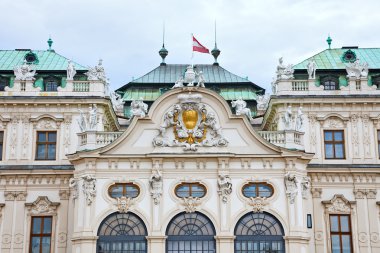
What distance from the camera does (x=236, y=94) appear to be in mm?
50156

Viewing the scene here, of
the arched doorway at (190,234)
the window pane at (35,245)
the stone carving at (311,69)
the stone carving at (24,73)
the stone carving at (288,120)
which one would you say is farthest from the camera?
the stone carving at (24,73)

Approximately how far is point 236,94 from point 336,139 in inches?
379

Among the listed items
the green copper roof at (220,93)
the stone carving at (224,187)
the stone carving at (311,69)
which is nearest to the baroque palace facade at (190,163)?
the stone carving at (224,187)

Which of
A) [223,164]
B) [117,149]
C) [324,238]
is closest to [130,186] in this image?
[117,149]

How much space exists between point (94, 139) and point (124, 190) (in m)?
3.52

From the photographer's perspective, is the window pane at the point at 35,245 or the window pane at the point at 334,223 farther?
the window pane at the point at 334,223

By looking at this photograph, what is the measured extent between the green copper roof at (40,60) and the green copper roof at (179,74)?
19.6ft

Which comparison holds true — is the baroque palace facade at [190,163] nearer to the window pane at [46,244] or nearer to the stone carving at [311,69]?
the window pane at [46,244]

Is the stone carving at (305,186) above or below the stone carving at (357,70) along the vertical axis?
below

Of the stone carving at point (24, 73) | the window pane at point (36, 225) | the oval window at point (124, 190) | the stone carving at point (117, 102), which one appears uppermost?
the stone carving at point (24, 73)

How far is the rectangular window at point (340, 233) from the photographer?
41125 mm

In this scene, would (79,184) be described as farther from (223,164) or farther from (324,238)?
(324,238)

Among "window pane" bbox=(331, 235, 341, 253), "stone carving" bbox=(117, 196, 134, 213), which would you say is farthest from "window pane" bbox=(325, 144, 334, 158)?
"stone carving" bbox=(117, 196, 134, 213)

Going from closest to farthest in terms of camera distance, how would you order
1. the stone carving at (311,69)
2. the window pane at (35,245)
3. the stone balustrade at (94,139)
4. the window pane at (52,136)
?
the stone balustrade at (94,139) → the window pane at (35,245) → the window pane at (52,136) → the stone carving at (311,69)
